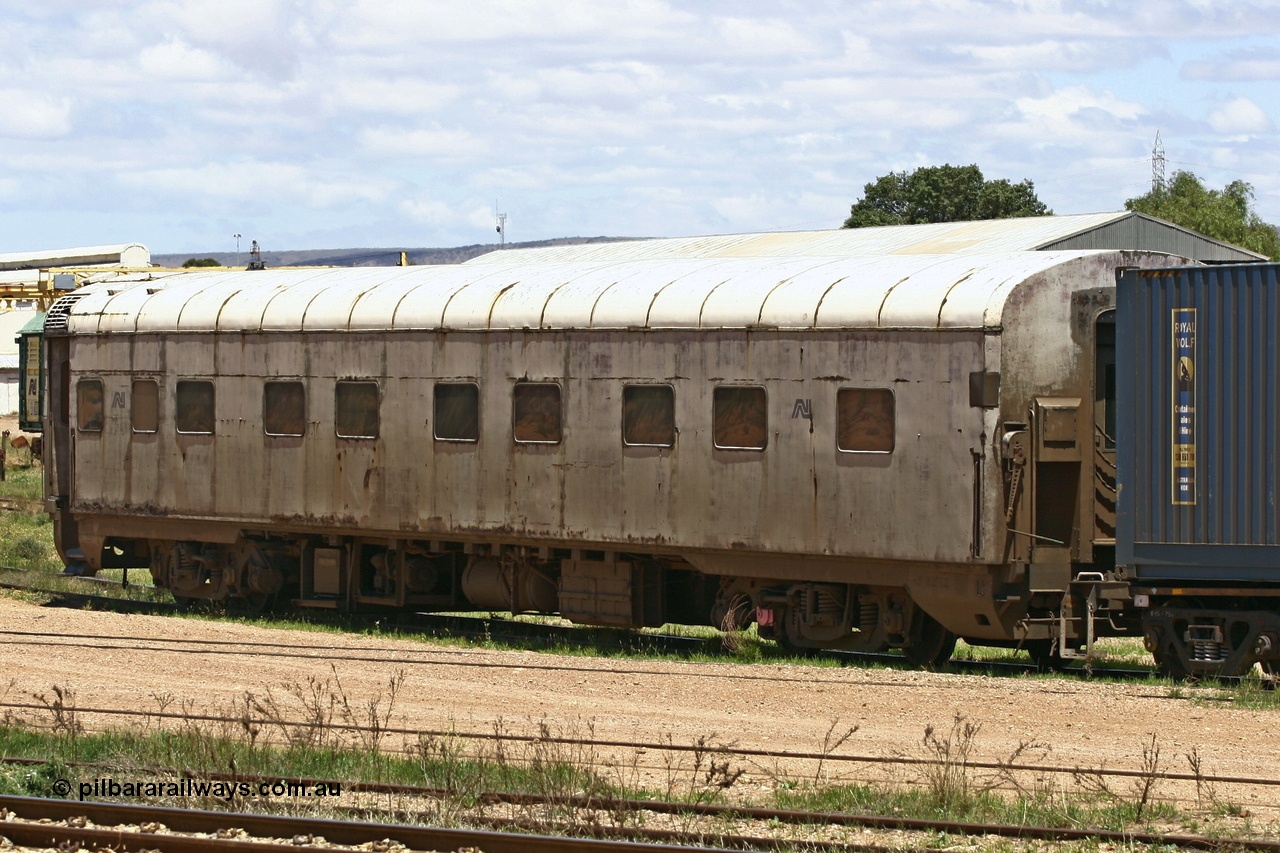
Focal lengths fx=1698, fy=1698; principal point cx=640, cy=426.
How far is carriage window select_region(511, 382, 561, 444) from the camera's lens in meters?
17.3

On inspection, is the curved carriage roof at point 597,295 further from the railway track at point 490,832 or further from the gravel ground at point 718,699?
the railway track at point 490,832

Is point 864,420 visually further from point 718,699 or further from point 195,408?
point 195,408

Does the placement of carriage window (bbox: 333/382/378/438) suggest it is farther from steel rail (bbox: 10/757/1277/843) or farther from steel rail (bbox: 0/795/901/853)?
steel rail (bbox: 0/795/901/853)

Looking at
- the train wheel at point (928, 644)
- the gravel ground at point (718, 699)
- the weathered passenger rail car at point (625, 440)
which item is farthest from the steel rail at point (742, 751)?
the train wheel at point (928, 644)

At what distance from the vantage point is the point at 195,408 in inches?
787

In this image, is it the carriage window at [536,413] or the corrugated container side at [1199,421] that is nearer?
the corrugated container side at [1199,421]

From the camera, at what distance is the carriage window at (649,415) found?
1658 cm

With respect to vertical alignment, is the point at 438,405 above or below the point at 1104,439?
above

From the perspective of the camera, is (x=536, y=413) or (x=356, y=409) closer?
(x=536, y=413)

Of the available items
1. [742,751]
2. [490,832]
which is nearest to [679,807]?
[490,832]

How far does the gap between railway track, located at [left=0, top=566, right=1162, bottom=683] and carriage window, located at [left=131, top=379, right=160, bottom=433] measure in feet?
7.55

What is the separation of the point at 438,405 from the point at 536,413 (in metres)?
1.26

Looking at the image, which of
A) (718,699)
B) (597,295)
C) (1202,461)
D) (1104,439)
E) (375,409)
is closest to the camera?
(718,699)

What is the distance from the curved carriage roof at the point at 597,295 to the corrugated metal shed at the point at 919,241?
31.5ft
